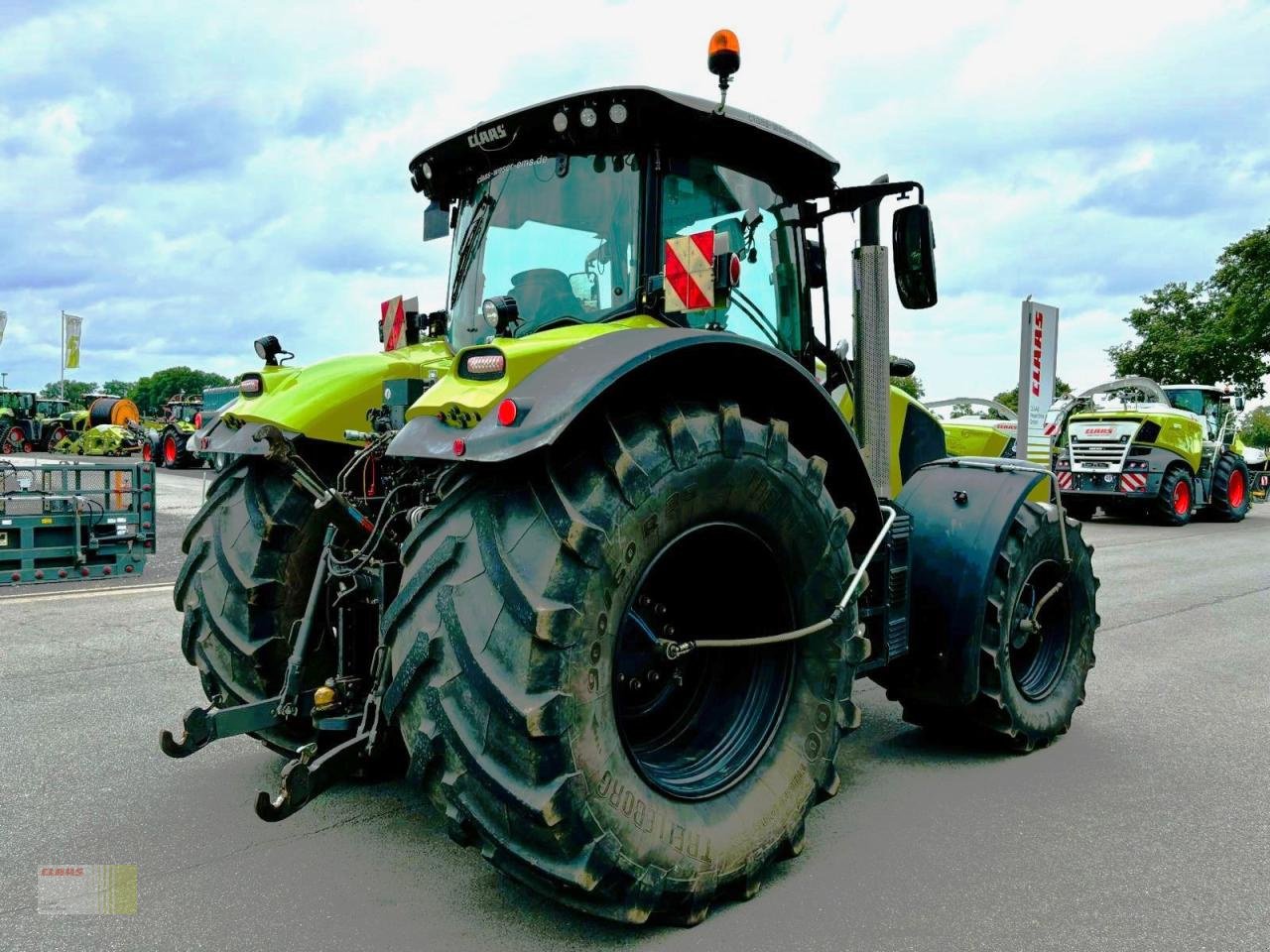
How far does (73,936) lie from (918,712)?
3221mm

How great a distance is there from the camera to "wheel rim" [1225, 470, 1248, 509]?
18812 mm

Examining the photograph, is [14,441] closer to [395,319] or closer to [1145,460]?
[1145,460]

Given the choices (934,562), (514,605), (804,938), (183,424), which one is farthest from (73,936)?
(183,424)

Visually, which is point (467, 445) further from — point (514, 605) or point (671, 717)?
point (671, 717)

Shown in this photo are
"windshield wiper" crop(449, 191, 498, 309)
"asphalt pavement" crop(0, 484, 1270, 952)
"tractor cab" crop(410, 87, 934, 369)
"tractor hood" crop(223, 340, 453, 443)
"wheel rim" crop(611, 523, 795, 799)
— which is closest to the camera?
"asphalt pavement" crop(0, 484, 1270, 952)

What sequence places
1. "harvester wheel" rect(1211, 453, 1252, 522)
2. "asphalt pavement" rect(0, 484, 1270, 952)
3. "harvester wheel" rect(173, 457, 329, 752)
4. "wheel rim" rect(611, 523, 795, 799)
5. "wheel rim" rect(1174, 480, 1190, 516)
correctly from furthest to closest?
"harvester wheel" rect(1211, 453, 1252, 522) → "wheel rim" rect(1174, 480, 1190, 516) → "harvester wheel" rect(173, 457, 329, 752) → "wheel rim" rect(611, 523, 795, 799) → "asphalt pavement" rect(0, 484, 1270, 952)

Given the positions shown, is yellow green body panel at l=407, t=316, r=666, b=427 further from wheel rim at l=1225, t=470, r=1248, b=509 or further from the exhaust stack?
wheel rim at l=1225, t=470, r=1248, b=509

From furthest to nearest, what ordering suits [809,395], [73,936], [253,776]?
[253,776] → [809,395] → [73,936]

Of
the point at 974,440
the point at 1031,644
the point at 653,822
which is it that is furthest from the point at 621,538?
the point at 974,440

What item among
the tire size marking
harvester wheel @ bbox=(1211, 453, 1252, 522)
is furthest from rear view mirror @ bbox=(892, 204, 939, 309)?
harvester wheel @ bbox=(1211, 453, 1252, 522)

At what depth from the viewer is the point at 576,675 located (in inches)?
93.5

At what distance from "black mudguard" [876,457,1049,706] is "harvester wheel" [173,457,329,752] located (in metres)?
2.38

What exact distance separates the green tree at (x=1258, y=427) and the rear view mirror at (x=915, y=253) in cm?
6030

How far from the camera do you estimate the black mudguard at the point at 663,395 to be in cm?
238
